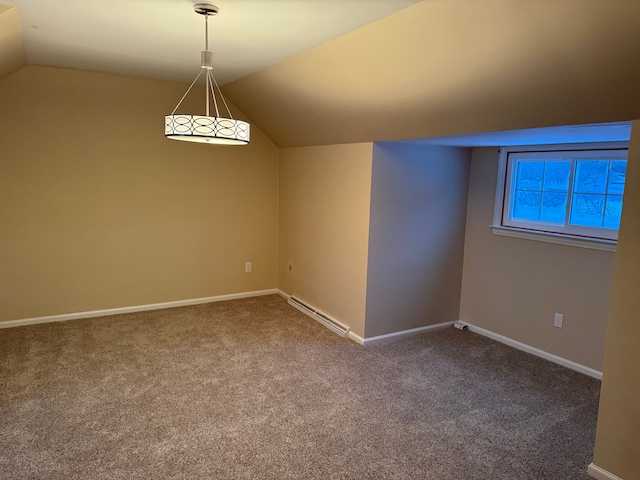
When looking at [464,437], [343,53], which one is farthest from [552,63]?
[464,437]

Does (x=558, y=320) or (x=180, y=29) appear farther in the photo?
(x=558, y=320)

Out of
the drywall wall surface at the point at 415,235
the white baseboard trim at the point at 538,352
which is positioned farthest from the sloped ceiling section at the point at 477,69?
the white baseboard trim at the point at 538,352

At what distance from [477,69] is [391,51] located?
18.8 inches

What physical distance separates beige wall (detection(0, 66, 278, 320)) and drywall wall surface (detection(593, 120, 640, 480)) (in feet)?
12.3

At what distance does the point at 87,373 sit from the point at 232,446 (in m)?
1.46

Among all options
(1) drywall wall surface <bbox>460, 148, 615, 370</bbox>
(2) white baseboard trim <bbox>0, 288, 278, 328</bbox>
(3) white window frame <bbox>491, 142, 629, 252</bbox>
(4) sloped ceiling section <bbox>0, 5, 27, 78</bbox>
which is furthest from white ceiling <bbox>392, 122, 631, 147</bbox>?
(2) white baseboard trim <bbox>0, 288, 278, 328</bbox>

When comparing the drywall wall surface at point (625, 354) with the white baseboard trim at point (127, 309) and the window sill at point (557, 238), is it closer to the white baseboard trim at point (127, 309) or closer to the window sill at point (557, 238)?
the window sill at point (557, 238)

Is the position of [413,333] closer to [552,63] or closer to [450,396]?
[450,396]

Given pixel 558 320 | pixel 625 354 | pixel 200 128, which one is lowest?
pixel 558 320

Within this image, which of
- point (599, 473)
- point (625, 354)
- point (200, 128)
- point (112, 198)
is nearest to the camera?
point (200, 128)

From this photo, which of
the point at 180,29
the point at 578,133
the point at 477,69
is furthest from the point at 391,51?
the point at 578,133

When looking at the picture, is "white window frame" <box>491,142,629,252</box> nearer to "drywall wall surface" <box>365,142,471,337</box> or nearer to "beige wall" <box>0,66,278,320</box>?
"drywall wall surface" <box>365,142,471,337</box>

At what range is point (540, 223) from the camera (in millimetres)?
3879

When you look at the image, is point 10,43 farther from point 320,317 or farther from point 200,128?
point 320,317
